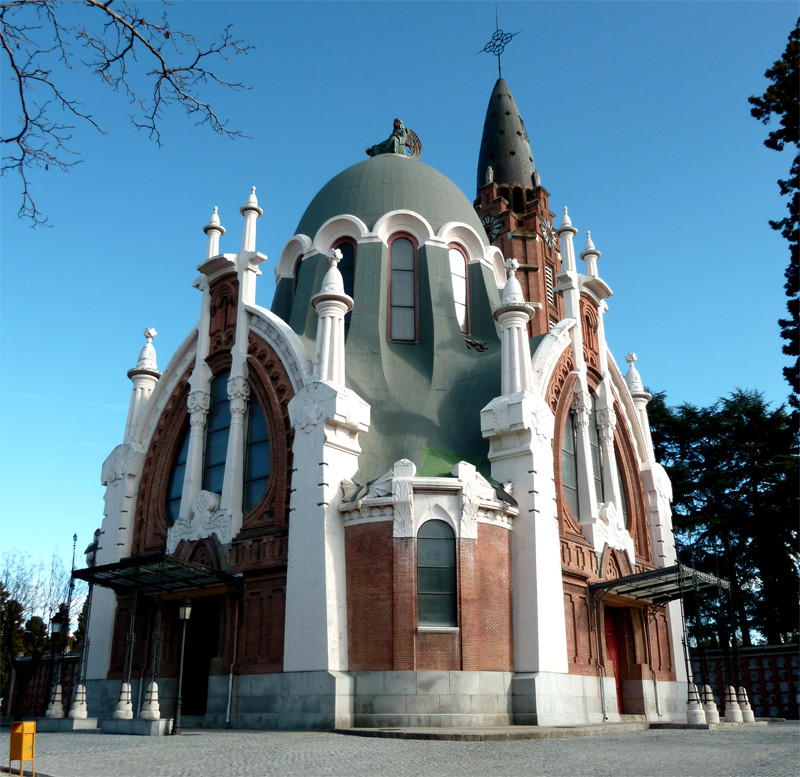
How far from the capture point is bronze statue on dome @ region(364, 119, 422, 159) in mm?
33594

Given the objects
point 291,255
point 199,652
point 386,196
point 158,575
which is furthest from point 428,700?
point 386,196

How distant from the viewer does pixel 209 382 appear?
88.7 ft

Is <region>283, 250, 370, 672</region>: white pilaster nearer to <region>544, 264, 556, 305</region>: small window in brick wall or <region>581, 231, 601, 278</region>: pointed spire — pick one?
<region>581, 231, 601, 278</region>: pointed spire

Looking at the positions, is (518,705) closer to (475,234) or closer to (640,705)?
(640,705)

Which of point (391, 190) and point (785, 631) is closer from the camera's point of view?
point (391, 190)

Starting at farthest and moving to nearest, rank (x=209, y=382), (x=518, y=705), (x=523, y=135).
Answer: (x=523, y=135) → (x=209, y=382) → (x=518, y=705)

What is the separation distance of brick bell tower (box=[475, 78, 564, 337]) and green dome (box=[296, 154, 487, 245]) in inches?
567

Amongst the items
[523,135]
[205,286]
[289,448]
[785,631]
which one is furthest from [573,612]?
[523,135]

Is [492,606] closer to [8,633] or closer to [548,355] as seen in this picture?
[548,355]

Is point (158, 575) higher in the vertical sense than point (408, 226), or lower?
lower

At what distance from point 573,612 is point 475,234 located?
46.6 ft

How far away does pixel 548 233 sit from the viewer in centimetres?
A: 5109

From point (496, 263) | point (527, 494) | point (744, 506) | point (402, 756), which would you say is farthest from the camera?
point (744, 506)

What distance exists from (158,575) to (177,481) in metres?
5.33
